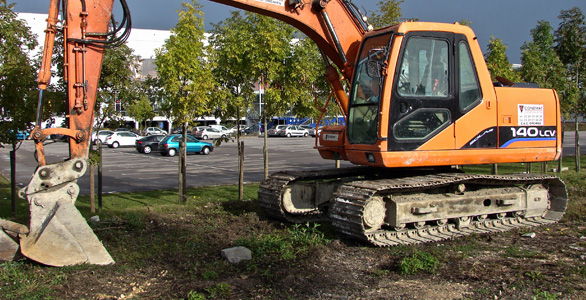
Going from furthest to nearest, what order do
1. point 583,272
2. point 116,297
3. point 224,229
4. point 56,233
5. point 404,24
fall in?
1. point 224,229
2. point 404,24
3. point 583,272
4. point 56,233
5. point 116,297

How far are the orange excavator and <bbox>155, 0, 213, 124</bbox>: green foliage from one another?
334 cm

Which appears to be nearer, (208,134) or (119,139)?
(119,139)

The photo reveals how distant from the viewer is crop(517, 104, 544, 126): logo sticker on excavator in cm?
821

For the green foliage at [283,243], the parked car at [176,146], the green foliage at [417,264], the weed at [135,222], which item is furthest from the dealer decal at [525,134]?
the parked car at [176,146]

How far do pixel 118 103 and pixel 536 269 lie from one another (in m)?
9.27

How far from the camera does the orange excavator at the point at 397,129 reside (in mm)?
6242

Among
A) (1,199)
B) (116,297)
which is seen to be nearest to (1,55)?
(1,199)

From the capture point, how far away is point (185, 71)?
11062 millimetres

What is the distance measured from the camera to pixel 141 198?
12.9 m

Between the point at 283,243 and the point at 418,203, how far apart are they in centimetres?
225

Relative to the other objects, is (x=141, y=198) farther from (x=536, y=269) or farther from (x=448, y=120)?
(x=536, y=269)

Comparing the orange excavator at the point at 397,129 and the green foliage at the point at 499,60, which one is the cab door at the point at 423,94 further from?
the green foliage at the point at 499,60

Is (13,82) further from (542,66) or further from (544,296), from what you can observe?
(542,66)

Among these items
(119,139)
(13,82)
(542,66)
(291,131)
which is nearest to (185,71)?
(13,82)
